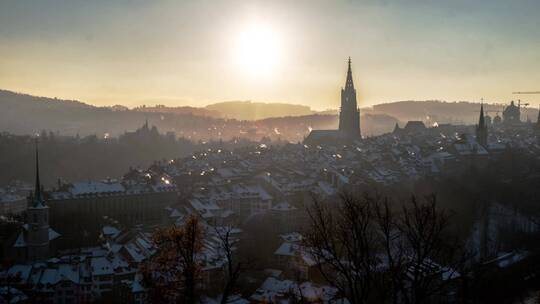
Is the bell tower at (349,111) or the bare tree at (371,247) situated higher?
the bell tower at (349,111)

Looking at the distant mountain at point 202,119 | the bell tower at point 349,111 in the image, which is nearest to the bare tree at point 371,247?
the bell tower at point 349,111

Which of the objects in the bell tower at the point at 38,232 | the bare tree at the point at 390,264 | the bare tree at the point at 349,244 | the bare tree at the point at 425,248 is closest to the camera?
the bare tree at the point at 349,244

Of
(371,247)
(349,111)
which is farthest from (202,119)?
(371,247)

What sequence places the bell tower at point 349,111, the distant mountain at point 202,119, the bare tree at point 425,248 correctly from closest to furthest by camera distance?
the bare tree at point 425,248 → the bell tower at point 349,111 → the distant mountain at point 202,119

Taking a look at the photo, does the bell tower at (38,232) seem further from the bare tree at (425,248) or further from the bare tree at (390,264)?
the bare tree at (390,264)

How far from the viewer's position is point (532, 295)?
25172 millimetres

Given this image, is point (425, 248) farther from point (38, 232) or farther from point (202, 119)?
point (202, 119)

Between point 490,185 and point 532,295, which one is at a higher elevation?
point 490,185

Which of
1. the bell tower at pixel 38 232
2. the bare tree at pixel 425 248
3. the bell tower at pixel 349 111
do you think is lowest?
the bell tower at pixel 38 232

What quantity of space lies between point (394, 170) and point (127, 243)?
94.9 feet

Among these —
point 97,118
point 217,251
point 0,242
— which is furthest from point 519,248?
point 97,118

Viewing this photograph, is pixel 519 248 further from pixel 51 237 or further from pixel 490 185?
pixel 51 237

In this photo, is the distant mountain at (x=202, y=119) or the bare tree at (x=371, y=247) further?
the distant mountain at (x=202, y=119)

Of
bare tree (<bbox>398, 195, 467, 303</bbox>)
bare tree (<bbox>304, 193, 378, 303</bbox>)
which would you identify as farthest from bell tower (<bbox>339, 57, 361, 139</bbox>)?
bare tree (<bbox>304, 193, 378, 303</bbox>)
